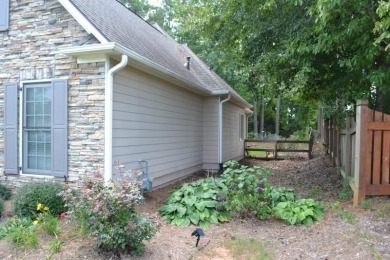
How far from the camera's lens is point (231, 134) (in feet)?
45.3

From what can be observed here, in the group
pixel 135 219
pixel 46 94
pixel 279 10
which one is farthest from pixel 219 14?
pixel 135 219

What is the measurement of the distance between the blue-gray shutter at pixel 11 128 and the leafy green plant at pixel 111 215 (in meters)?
3.33

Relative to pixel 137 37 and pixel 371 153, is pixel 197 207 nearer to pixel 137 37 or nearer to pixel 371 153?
pixel 371 153

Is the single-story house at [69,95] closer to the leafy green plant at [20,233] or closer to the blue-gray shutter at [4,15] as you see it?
the blue-gray shutter at [4,15]

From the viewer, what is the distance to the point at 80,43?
6117 mm

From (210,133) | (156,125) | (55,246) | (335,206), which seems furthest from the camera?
(210,133)

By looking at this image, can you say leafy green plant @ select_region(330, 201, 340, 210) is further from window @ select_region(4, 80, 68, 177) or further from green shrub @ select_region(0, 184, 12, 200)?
green shrub @ select_region(0, 184, 12, 200)

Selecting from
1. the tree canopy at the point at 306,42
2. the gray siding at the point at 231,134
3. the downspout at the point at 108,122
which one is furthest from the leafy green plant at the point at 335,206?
the gray siding at the point at 231,134

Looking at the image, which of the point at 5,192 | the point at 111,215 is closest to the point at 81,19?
→ the point at 5,192

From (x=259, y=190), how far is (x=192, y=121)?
5.47 metres

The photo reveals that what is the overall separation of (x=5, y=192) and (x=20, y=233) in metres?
2.86

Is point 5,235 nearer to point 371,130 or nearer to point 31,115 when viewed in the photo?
point 31,115

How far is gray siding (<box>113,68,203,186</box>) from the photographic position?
6381mm

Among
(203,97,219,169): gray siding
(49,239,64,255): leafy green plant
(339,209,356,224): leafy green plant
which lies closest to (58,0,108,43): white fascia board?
(49,239,64,255): leafy green plant
